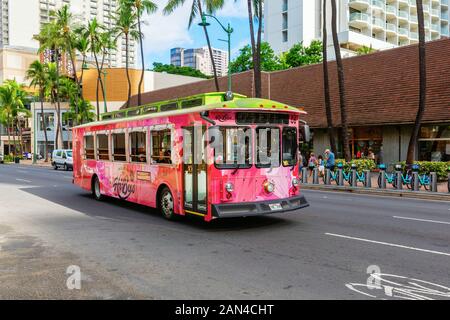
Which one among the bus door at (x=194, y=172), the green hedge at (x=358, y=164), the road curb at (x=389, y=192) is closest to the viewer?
the bus door at (x=194, y=172)

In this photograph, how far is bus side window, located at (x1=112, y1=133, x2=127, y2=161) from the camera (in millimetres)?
13498

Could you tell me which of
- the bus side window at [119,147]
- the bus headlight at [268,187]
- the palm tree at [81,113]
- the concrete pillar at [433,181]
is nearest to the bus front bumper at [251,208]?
the bus headlight at [268,187]

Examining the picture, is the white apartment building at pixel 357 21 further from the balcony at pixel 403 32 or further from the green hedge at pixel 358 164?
the green hedge at pixel 358 164

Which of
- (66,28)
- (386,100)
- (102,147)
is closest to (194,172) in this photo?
(102,147)

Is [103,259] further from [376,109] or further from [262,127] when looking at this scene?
[376,109]

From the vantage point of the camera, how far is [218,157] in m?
9.62

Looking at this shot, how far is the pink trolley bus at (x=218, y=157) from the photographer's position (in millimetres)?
9617

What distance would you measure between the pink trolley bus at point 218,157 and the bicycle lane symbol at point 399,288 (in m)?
3.91

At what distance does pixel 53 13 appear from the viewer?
2061 inches

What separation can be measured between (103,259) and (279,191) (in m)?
4.57

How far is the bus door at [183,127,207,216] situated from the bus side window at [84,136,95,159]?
6.68 meters

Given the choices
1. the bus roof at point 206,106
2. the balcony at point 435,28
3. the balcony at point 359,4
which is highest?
the balcony at point 359,4

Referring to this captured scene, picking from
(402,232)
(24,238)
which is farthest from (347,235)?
(24,238)

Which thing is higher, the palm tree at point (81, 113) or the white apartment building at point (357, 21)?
the white apartment building at point (357, 21)
